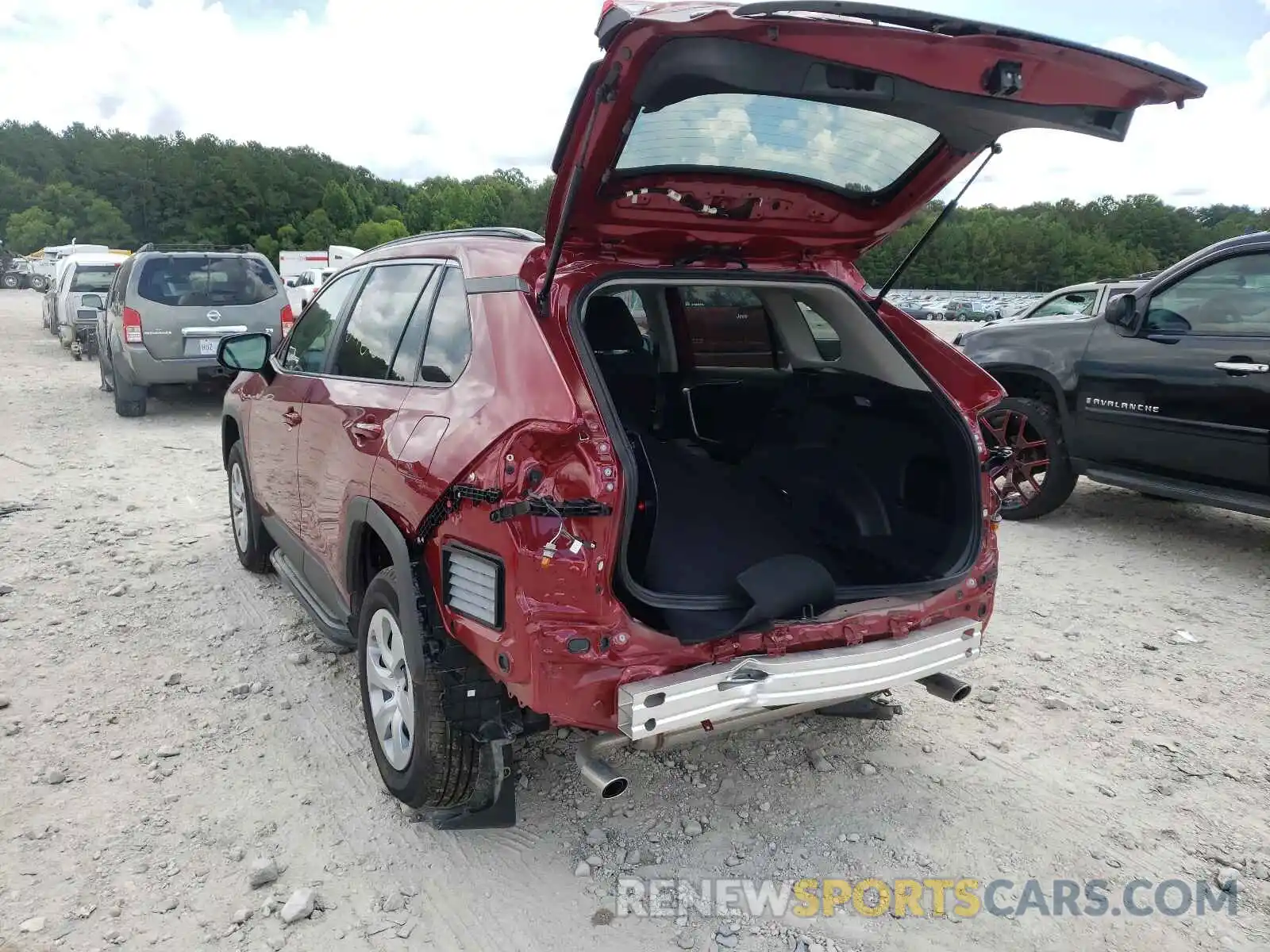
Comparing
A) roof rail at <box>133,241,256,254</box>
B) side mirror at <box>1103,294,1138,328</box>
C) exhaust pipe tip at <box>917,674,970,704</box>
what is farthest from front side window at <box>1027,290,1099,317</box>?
roof rail at <box>133,241,256,254</box>

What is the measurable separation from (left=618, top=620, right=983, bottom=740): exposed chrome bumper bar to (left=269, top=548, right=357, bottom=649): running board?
5.00ft

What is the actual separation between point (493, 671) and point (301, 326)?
2.59 m

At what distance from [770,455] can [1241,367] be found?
3187 mm

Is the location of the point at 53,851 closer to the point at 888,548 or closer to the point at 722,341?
the point at 888,548

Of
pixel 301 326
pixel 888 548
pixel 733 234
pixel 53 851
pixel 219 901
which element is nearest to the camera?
pixel 219 901

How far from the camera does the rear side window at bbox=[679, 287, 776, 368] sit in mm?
4406

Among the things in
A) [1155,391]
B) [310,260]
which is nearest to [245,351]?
[1155,391]

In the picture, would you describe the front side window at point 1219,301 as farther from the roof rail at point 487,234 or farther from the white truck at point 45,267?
the white truck at point 45,267

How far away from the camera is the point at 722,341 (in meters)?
4.55

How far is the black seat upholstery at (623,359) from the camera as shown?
3.84 m

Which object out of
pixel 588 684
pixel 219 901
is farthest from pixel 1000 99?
pixel 219 901

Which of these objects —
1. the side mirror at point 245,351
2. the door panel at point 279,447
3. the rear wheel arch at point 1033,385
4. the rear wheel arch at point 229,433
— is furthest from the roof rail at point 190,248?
the rear wheel arch at point 1033,385

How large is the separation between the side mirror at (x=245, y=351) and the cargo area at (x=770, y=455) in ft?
6.23

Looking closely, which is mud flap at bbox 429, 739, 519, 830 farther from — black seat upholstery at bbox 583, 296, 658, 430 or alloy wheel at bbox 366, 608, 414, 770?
black seat upholstery at bbox 583, 296, 658, 430
